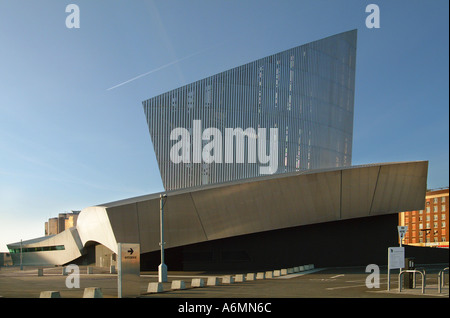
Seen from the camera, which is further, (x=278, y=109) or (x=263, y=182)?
(x=278, y=109)

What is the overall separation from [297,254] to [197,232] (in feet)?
28.7

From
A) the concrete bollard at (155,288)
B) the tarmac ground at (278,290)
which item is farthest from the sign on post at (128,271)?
the concrete bollard at (155,288)

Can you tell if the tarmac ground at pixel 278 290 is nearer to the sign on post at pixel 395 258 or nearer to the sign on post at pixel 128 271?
the sign on post at pixel 128 271

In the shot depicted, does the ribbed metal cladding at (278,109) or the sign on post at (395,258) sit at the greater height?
the ribbed metal cladding at (278,109)

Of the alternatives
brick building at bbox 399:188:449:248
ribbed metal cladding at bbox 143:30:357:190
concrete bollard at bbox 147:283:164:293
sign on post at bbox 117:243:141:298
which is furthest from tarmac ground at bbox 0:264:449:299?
brick building at bbox 399:188:449:248

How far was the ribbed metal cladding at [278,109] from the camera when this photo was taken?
42.7 m

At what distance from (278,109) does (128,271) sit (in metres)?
32.7

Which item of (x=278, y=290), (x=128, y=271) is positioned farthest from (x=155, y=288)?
(x=278, y=290)

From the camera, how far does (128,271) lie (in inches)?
626

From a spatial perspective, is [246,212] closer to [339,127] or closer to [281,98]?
[281,98]

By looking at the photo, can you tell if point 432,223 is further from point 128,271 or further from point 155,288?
point 128,271

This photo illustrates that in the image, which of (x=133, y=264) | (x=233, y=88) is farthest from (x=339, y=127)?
(x=133, y=264)

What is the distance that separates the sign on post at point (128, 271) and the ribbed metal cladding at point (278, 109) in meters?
25.9
